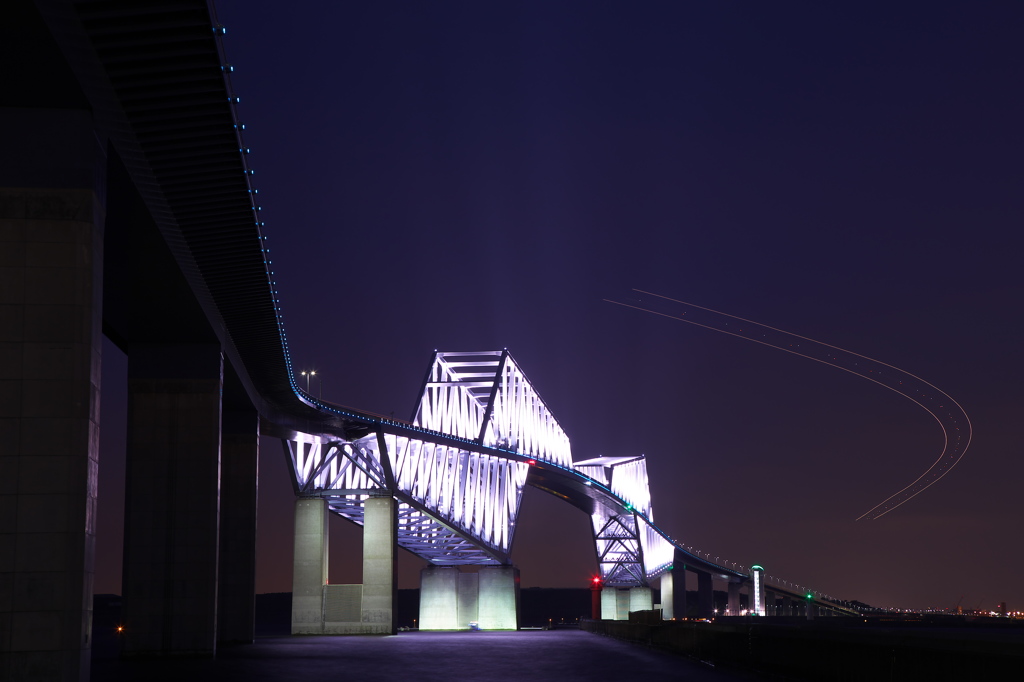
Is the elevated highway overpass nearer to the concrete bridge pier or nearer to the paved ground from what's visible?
the paved ground

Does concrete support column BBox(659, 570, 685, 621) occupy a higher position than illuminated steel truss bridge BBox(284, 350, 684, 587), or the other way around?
illuminated steel truss bridge BBox(284, 350, 684, 587)

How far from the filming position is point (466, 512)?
344 feet

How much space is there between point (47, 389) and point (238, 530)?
40.8 metres

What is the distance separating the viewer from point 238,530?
6259cm

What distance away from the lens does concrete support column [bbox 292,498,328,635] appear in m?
79.8

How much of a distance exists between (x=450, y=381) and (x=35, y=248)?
91.4 meters

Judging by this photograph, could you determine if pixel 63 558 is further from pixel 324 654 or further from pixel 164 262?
pixel 324 654

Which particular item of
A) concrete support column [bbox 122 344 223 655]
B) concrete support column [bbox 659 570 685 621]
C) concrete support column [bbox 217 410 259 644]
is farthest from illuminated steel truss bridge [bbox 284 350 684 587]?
concrete support column [bbox 122 344 223 655]

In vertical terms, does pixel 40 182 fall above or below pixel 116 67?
below

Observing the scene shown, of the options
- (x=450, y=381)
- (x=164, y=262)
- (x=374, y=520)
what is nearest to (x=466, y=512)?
(x=450, y=381)

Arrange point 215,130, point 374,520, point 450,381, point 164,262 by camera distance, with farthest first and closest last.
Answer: point 450,381 → point 374,520 → point 164,262 → point 215,130

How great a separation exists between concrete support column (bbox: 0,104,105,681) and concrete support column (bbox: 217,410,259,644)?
38786 millimetres

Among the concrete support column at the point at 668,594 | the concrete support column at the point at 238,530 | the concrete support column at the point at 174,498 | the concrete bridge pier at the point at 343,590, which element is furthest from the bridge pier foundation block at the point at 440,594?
the concrete support column at the point at 668,594

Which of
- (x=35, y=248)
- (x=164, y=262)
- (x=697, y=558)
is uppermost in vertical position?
(x=164, y=262)
